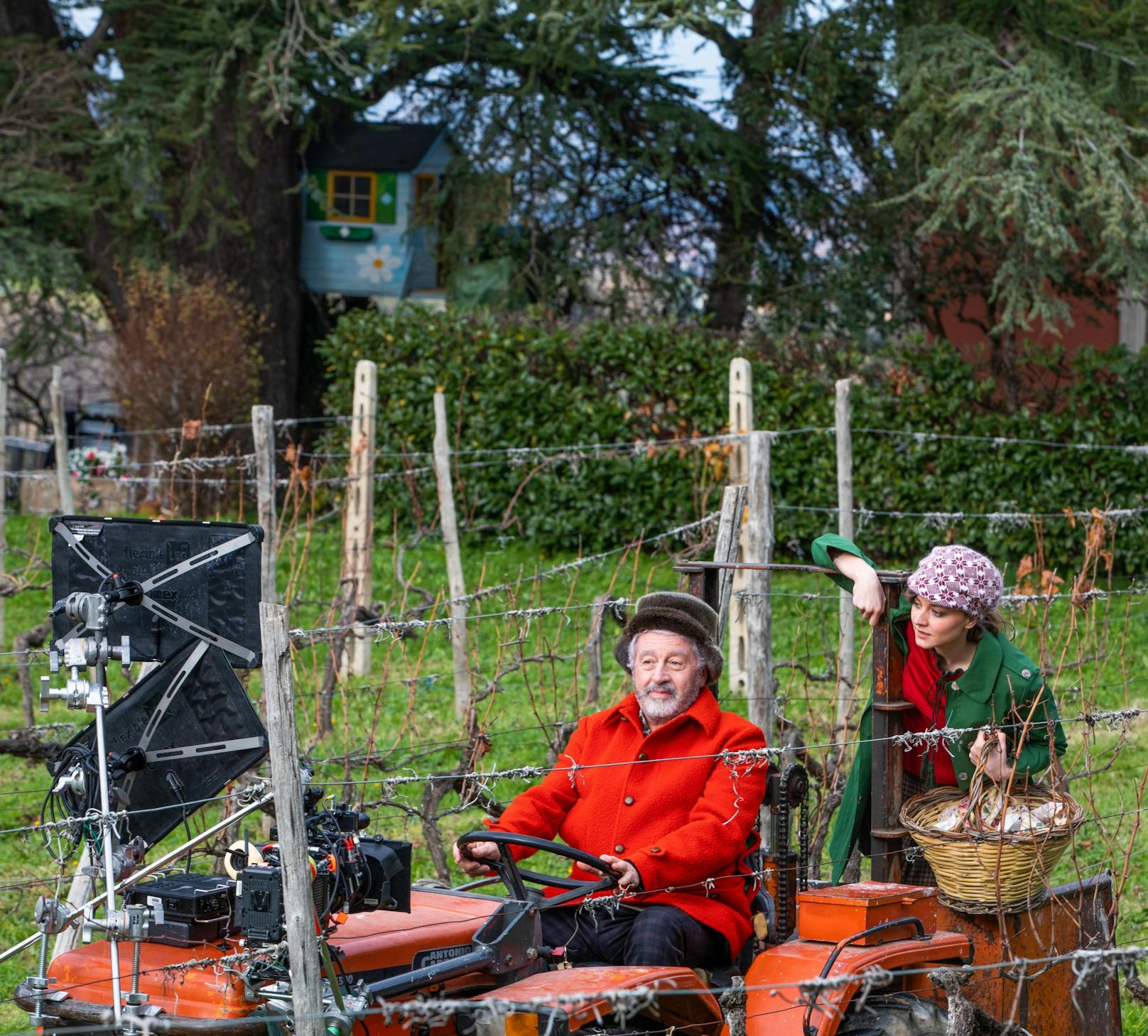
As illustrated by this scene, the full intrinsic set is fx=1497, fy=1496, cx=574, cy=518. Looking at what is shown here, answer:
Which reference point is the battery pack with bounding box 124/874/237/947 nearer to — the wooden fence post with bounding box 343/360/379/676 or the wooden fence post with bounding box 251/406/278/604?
the wooden fence post with bounding box 251/406/278/604

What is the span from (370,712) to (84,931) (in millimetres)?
4932

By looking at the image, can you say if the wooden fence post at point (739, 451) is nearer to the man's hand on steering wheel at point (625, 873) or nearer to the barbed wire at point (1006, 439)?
the barbed wire at point (1006, 439)

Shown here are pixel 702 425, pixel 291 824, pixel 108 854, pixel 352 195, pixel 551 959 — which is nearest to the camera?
pixel 291 824

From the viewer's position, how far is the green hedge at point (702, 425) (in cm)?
1175

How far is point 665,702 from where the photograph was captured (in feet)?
13.6

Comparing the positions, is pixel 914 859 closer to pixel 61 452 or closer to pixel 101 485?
pixel 61 452

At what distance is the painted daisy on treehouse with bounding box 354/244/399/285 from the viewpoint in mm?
17422

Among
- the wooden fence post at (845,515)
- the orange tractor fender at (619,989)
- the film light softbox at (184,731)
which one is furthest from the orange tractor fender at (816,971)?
the wooden fence post at (845,515)

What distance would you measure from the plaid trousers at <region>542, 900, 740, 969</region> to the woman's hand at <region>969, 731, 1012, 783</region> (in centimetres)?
85

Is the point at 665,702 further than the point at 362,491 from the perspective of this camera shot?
No

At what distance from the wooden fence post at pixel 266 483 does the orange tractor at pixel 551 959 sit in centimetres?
271

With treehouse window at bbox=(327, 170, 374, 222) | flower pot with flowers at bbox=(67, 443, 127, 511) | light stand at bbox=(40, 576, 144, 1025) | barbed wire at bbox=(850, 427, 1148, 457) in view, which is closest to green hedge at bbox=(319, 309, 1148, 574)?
barbed wire at bbox=(850, 427, 1148, 457)

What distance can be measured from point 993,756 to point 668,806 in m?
0.88

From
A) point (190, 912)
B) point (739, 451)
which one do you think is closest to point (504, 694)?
point (739, 451)
